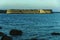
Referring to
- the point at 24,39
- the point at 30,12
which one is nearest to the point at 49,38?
the point at 24,39

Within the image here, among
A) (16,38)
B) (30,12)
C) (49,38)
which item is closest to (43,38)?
(49,38)

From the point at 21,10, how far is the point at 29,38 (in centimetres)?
5074

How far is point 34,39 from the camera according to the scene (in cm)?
2108

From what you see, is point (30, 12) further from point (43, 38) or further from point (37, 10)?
point (43, 38)

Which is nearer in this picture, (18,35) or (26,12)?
(18,35)

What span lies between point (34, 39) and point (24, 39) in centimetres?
75

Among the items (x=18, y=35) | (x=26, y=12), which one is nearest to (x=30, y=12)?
(x=26, y=12)

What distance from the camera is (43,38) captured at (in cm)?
2156

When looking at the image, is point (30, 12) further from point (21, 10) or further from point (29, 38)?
point (29, 38)

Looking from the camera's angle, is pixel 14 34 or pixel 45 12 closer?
pixel 14 34

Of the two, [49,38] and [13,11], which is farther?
[13,11]

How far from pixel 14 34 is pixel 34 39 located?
1988mm

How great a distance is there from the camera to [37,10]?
2864 inches

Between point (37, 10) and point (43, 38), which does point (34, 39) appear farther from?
point (37, 10)
